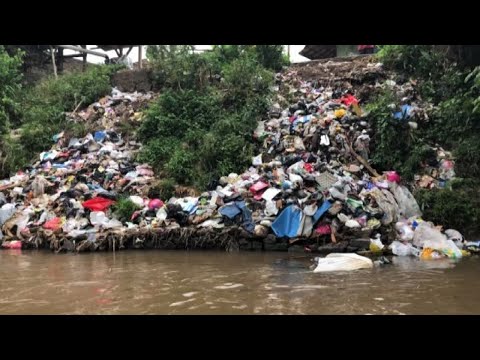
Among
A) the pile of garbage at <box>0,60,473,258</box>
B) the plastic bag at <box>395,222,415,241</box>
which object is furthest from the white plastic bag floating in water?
the plastic bag at <box>395,222,415,241</box>

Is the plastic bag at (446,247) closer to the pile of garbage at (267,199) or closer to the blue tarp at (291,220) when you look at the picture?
the pile of garbage at (267,199)

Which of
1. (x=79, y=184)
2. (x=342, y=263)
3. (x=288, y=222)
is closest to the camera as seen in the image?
(x=342, y=263)

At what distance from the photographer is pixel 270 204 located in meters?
7.48

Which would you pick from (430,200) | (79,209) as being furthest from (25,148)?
(430,200)

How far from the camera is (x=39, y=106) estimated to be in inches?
508

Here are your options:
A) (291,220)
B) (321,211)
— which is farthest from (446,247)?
(291,220)

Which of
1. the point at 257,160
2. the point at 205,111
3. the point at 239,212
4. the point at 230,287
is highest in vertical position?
the point at 205,111

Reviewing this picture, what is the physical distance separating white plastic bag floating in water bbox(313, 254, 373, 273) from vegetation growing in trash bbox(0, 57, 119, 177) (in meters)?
8.52

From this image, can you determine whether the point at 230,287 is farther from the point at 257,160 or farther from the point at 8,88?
the point at 8,88

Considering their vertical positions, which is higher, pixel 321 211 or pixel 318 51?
pixel 318 51

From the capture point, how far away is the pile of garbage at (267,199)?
22.9ft

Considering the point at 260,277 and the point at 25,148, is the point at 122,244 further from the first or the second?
the point at 25,148

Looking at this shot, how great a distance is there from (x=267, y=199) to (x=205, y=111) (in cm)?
427

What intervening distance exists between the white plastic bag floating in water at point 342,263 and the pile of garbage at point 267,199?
1214 millimetres
